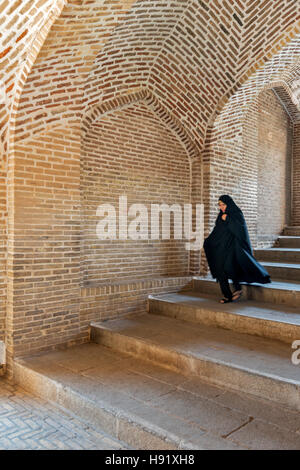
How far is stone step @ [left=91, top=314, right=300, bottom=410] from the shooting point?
350 centimetres

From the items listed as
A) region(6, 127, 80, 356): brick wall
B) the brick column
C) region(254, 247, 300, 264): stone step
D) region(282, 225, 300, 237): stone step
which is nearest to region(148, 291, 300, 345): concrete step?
region(6, 127, 80, 356): brick wall

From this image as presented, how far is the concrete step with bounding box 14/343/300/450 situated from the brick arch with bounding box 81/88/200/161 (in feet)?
10.6

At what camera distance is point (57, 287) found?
16.1 feet

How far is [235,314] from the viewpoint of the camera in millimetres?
5031

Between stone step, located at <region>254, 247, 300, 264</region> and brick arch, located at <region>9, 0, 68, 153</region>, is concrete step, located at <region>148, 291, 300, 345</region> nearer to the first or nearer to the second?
stone step, located at <region>254, 247, 300, 264</region>

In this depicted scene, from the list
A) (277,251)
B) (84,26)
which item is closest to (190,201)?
(277,251)

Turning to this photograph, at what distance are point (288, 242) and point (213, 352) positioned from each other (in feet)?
17.9


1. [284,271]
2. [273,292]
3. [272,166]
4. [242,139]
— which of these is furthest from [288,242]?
[273,292]

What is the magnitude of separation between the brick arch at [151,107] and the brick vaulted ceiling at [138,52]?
8 centimetres

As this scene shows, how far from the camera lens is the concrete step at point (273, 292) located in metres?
5.54

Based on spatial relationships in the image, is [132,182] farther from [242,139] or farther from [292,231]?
[292,231]

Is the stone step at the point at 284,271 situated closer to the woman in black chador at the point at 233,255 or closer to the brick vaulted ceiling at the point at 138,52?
the woman in black chador at the point at 233,255

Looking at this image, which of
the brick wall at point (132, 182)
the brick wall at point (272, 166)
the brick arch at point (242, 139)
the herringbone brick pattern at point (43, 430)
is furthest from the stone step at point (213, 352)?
the brick wall at point (272, 166)
